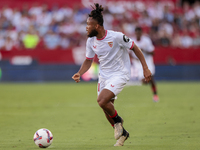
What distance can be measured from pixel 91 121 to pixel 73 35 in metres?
13.1

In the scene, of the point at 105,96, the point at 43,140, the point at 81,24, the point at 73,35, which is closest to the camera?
the point at 43,140

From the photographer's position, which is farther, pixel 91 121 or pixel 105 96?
pixel 91 121

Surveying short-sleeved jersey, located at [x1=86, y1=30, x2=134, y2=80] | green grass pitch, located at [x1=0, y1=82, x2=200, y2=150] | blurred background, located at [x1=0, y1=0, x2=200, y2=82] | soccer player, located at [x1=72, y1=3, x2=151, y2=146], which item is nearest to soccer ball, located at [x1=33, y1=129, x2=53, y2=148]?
green grass pitch, located at [x1=0, y1=82, x2=200, y2=150]

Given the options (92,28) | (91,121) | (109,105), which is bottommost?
(91,121)

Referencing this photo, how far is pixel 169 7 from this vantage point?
75.7ft

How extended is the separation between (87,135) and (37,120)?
2.43 metres

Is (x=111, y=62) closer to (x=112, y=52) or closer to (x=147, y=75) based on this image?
(x=112, y=52)

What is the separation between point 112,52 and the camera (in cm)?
635

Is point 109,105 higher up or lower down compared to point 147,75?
lower down

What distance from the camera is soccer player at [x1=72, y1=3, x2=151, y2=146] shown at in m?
6.14

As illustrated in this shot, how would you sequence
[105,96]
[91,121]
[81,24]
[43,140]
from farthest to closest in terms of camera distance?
[81,24] → [91,121] → [105,96] → [43,140]

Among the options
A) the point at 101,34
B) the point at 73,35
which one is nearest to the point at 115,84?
the point at 101,34

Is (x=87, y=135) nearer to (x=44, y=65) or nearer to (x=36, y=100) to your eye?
(x=36, y=100)

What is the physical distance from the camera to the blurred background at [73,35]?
68.2 feet
